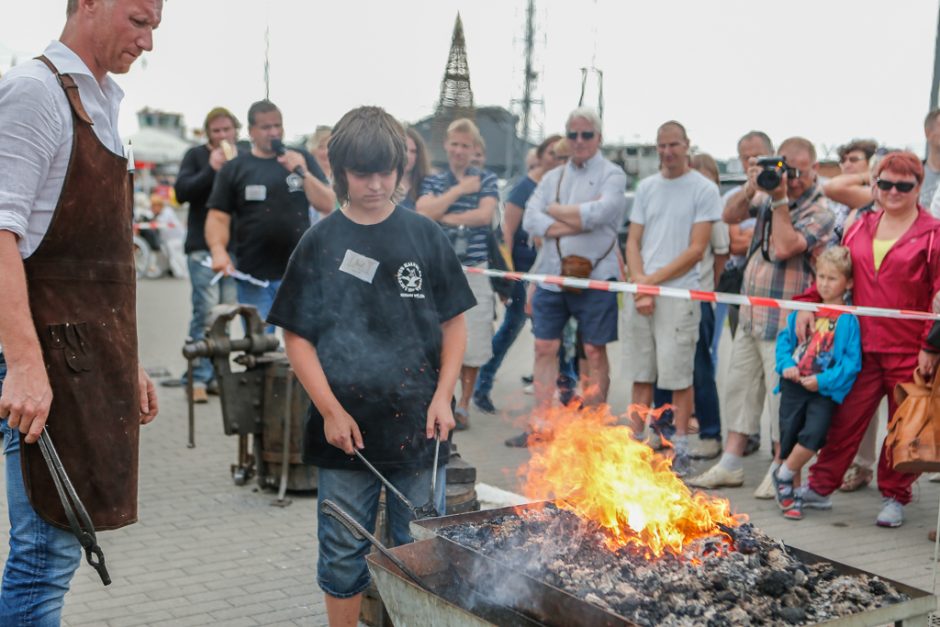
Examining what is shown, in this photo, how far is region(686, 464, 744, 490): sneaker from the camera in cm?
628

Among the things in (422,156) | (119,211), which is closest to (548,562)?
(119,211)

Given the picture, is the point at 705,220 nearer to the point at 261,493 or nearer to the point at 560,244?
the point at 560,244

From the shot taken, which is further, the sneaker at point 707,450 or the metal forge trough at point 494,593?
the sneaker at point 707,450

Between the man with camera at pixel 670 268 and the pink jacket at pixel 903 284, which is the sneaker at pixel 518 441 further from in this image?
the pink jacket at pixel 903 284

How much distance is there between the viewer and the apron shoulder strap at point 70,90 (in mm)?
2775

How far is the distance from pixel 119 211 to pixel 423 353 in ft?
3.64

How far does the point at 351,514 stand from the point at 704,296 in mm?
3446

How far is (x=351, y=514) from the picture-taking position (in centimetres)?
353

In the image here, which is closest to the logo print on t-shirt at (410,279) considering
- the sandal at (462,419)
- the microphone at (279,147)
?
the microphone at (279,147)

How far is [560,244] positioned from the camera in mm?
7246

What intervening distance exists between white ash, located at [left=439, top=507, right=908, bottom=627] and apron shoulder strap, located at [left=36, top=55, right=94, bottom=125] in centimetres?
159

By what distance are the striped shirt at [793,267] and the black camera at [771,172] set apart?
0.32 metres

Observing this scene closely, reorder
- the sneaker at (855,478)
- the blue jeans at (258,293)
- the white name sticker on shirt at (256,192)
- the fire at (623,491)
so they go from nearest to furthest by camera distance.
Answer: the fire at (623,491) → the sneaker at (855,478) → the white name sticker on shirt at (256,192) → the blue jeans at (258,293)

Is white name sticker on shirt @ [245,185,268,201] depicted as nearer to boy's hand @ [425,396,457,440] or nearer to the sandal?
the sandal
